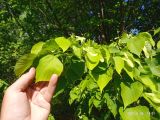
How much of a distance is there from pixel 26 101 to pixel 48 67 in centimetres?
30

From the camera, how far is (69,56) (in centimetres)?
182

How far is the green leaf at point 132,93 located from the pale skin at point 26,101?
33 cm

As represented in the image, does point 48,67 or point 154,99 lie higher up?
point 48,67

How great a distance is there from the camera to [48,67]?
1703 millimetres

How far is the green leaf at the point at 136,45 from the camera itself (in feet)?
6.00

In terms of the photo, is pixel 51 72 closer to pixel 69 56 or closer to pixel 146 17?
pixel 69 56

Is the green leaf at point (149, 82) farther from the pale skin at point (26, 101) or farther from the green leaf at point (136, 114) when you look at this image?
the pale skin at point (26, 101)

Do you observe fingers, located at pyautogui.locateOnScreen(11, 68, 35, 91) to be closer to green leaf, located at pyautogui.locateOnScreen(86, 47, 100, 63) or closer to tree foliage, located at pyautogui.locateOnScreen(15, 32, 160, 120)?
tree foliage, located at pyautogui.locateOnScreen(15, 32, 160, 120)

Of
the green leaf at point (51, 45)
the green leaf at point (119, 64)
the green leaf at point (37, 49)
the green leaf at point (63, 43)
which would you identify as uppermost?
the green leaf at point (63, 43)

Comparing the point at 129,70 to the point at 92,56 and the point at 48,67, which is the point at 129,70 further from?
the point at 48,67

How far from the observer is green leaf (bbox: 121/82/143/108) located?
5.95 ft

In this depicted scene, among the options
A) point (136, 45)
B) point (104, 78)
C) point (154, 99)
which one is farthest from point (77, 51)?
point (154, 99)

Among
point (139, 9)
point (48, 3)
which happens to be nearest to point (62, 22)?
point (48, 3)

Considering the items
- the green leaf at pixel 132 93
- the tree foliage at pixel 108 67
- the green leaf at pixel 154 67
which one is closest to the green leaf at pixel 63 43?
the tree foliage at pixel 108 67
